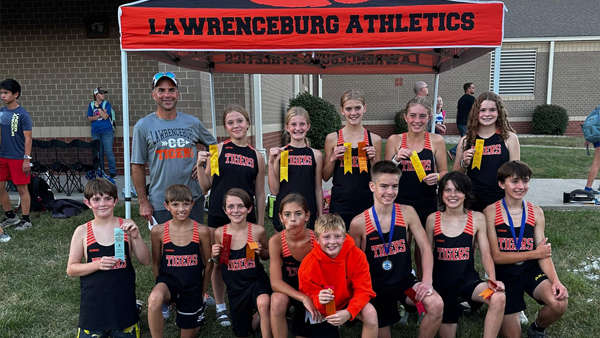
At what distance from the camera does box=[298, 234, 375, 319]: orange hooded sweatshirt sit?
271 cm

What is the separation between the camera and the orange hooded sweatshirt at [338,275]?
8.91 ft

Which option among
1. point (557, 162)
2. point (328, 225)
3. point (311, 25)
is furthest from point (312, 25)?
point (557, 162)

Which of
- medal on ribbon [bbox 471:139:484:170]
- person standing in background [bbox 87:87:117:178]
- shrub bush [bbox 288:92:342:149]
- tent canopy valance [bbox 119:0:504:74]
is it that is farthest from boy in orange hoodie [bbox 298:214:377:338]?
shrub bush [bbox 288:92:342:149]

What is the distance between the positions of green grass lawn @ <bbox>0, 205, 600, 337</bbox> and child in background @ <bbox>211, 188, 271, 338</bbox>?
0.31m

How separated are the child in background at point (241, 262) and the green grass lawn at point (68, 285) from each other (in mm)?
309

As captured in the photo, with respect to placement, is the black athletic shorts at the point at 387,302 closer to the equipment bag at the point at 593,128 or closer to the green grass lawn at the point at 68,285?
the green grass lawn at the point at 68,285

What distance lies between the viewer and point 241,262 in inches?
125

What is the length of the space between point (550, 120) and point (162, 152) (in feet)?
77.3

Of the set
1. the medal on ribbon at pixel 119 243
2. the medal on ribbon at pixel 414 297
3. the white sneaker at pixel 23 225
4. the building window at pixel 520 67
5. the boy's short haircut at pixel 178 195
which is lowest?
the white sneaker at pixel 23 225

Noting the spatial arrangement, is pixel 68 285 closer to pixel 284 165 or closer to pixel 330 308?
pixel 284 165

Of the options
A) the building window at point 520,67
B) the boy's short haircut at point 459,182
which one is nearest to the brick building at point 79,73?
the boy's short haircut at point 459,182


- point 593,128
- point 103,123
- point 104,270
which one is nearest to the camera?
point 104,270

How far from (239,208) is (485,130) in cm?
222

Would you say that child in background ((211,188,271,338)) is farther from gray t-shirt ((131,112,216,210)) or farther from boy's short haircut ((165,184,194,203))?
gray t-shirt ((131,112,216,210))
